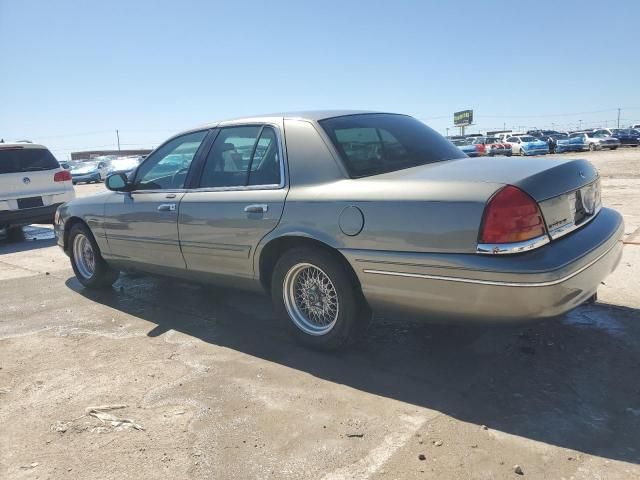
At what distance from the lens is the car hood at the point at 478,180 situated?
2.79m

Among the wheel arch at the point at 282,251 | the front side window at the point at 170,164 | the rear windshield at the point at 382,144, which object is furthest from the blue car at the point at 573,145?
the wheel arch at the point at 282,251

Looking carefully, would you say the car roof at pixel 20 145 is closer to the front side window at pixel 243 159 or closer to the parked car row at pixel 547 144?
the front side window at pixel 243 159

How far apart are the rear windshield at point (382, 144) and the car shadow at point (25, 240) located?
7099 mm

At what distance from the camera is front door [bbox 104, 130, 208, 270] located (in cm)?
438

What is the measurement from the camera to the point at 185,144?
453 centimetres

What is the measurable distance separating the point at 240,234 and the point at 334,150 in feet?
3.03

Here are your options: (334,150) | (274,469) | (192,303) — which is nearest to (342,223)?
(334,150)

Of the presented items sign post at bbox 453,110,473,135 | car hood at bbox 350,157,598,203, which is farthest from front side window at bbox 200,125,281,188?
sign post at bbox 453,110,473,135

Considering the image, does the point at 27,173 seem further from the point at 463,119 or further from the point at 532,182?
the point at 463,119

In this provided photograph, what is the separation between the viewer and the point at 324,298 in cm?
358

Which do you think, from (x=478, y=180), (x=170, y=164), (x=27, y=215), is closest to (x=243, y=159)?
(x=170, y=164)

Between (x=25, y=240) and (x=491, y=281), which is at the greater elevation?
(x=491, y=281)

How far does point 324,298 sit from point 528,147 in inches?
1300

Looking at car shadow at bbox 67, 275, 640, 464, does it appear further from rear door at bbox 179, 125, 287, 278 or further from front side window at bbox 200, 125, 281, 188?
front side window at bbox 200, 125, 281, 188
